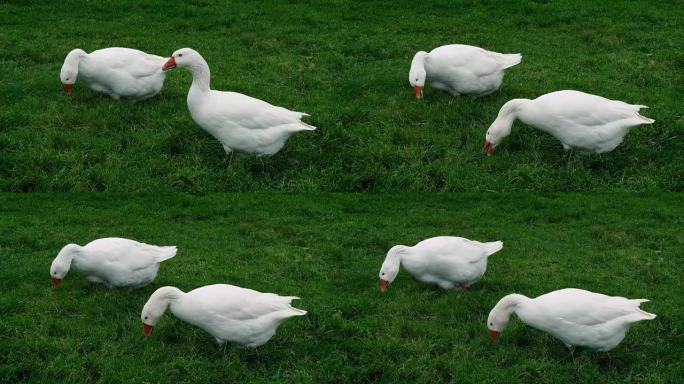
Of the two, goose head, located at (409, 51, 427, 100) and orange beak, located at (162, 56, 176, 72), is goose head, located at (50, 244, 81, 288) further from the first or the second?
goose head, located at (409, 51, 427, 100)

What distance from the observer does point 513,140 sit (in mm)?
13383

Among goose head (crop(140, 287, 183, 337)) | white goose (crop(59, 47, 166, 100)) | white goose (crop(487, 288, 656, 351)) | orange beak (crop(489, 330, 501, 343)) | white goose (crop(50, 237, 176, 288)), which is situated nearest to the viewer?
white goose (crop(487, 288, 656, 351))

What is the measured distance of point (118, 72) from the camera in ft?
45.1

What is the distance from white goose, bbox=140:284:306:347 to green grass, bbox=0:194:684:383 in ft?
0.80

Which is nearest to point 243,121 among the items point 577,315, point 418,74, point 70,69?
point 418,74

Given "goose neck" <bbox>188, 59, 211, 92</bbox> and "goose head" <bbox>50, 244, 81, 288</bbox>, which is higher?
"goose neck" <bbox>188, 59, 211, 92</bbox>

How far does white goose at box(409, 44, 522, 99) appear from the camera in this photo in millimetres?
13930

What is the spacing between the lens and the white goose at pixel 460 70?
1393 cm

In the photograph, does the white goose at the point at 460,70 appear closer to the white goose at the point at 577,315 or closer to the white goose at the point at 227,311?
the white goose at the point at 577,315

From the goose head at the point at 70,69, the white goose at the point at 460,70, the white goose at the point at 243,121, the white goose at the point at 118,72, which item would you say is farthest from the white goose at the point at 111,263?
the white goose at the point at 460,70

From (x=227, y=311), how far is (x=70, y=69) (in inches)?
239

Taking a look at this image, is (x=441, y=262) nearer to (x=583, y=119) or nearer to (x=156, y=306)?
(x=156, y=306)

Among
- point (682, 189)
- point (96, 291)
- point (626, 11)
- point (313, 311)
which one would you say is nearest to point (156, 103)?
point (96, 291)

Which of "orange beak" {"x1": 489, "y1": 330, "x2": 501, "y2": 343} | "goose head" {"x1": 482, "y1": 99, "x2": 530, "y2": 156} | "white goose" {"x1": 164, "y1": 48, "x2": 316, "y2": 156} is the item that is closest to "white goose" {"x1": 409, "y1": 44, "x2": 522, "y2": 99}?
"goose head" {"x1": 482, "y1": 99, "x2": 530, "y2": 156}
